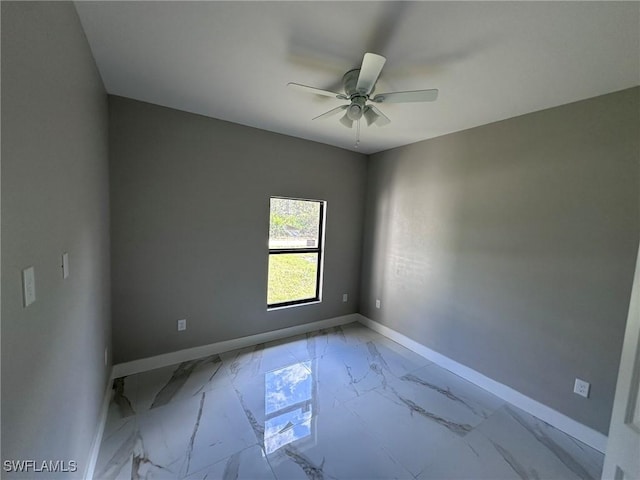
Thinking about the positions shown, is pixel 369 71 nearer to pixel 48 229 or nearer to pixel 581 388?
pixel 48 229

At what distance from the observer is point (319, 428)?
6.33 ft

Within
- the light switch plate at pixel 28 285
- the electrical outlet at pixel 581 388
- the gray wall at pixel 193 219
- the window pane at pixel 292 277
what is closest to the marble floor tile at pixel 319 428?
the electrical outlet at pixel 581 388

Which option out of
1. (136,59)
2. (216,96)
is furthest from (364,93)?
(136,59)

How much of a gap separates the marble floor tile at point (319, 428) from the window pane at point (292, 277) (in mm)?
851

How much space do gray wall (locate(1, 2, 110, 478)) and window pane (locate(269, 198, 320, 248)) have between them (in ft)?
5.84

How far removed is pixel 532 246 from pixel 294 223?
8.18 ft

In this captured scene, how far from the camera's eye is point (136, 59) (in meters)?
1.71

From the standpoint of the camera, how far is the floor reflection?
185 centimetres

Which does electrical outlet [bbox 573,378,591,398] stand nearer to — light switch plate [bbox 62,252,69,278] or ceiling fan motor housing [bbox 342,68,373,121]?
ceiling fan motor housing [bbox 342,68,373,121]

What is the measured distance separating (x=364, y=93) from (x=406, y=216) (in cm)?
191

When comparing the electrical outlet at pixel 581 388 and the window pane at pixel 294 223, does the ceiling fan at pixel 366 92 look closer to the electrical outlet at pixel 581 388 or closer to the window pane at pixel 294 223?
the window pane at pixel 294 223

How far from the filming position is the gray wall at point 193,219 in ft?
7.70

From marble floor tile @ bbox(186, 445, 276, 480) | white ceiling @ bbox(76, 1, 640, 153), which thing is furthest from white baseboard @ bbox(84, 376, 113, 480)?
white ceiling @ bbox(76, 1, 640, 153)

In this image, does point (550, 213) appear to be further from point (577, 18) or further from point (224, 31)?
point (224, 31)
